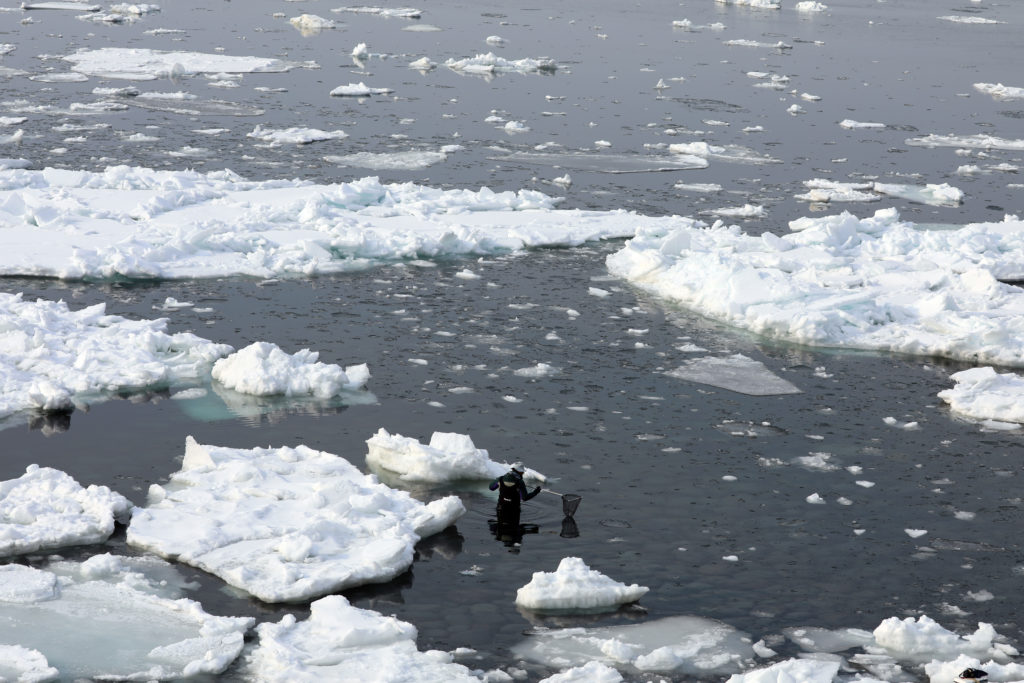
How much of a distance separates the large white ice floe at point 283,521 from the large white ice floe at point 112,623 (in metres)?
0.46

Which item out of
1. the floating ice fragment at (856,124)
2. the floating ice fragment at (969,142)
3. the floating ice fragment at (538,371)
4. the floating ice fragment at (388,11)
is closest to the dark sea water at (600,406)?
the floating ice fragment at (538,371)

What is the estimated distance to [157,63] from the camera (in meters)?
34.2

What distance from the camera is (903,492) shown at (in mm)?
11828

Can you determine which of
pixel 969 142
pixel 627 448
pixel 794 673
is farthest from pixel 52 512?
pixel 969 142

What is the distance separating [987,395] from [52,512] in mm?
9588

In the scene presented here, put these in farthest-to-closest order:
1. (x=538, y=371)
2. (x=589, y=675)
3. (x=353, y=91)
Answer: (x=353, y=91), (x=538, y=371), (x=589, y=675)

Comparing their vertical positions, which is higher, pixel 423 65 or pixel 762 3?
pixel 762 3

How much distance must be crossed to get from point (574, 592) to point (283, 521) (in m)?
2.61

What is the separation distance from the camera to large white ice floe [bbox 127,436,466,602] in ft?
32.3

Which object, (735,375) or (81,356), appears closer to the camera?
(81,356)

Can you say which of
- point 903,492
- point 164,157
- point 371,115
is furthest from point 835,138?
point 903,492

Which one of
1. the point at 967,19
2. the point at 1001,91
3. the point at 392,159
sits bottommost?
the point at 392,159

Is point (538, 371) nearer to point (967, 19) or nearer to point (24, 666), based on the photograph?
point (24, 666)

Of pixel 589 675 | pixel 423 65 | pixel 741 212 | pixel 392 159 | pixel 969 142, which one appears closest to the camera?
pixel 589 675
